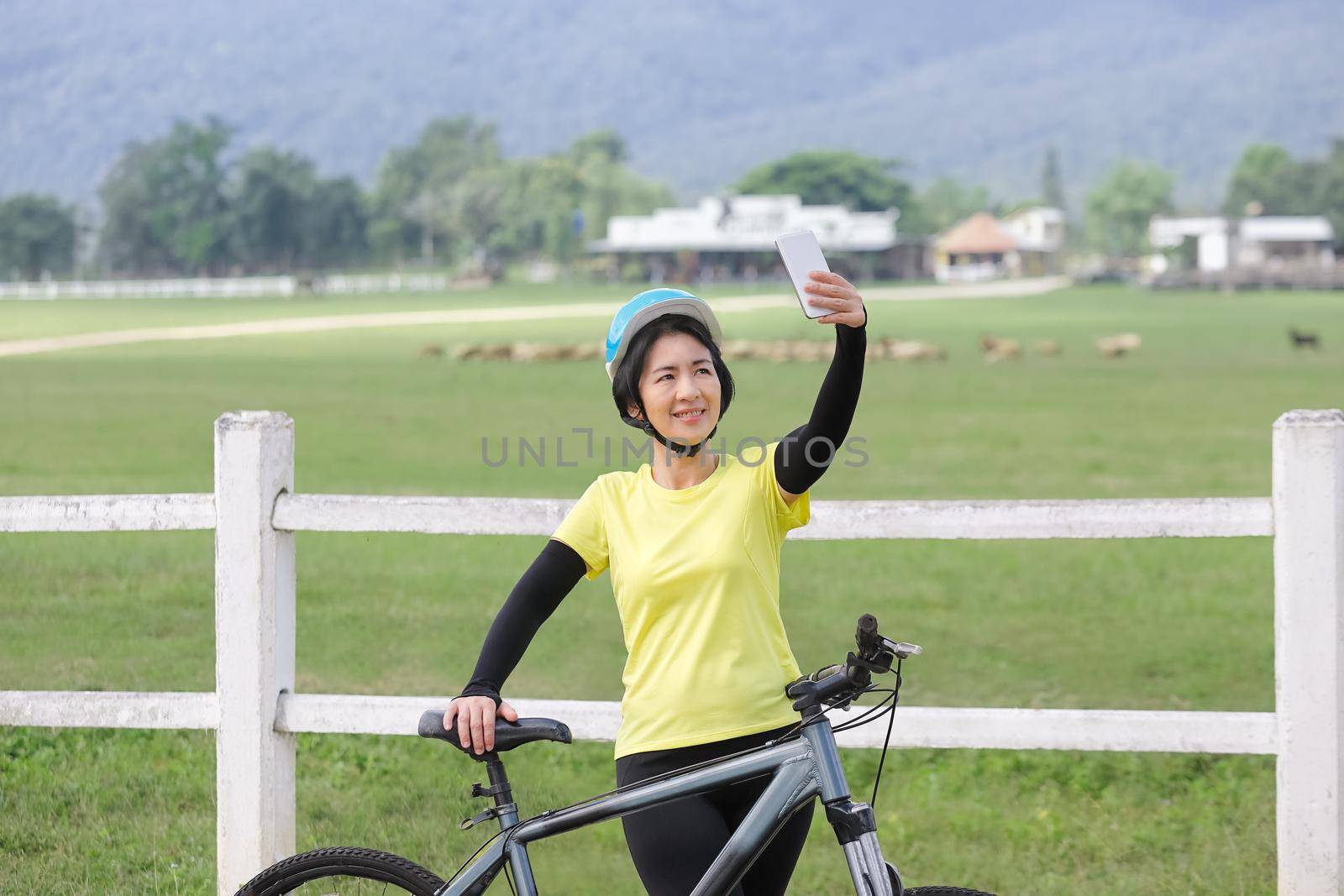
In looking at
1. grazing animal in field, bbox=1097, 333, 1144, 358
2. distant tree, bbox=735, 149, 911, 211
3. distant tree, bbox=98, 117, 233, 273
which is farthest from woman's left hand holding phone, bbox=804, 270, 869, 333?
distant tree, bbox=735, 149, 911, 211

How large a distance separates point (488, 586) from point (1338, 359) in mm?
32103

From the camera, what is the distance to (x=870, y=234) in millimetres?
134750

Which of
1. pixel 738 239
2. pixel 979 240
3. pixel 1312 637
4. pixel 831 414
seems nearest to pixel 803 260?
pixel 831 414

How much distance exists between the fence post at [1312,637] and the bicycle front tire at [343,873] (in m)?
2.23

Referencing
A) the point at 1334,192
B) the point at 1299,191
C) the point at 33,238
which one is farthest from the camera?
the point at 1299,191

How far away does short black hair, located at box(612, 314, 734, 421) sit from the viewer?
9.34 feet

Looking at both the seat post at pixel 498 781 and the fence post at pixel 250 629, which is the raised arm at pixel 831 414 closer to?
the seat post at pixel 498 781

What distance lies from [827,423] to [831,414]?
0.02 m

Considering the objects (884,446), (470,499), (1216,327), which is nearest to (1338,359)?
(1216,327)

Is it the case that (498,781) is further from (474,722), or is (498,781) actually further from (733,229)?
(733,229)

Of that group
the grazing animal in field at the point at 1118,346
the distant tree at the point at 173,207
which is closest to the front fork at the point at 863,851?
the grazing animal in field at the point at 1118,346

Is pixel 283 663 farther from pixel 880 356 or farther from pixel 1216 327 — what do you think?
pixel 1216 327

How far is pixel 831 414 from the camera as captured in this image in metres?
2.78

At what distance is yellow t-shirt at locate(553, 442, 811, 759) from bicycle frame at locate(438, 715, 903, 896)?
94 millimetres
